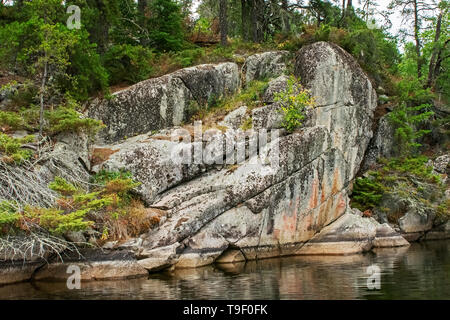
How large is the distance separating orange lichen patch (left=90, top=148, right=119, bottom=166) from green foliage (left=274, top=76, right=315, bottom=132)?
7457 mm

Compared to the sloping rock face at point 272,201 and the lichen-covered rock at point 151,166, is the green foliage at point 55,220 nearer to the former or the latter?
the sloping rock face at point 272,201

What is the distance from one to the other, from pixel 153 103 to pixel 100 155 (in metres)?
3.77

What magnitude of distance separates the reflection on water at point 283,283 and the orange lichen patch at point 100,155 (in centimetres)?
583

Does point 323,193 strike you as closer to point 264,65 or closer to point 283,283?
point 283,283

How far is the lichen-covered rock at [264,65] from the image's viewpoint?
896 inches

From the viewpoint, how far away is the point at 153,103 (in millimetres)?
19953

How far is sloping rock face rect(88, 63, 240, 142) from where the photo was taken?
19578 millimetres

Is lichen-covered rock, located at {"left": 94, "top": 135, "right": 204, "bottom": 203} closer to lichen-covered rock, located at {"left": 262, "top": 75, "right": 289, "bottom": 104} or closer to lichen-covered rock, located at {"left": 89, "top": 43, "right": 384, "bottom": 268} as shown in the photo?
lichen-covered rock, located at {"left": 89, "top": 43, "right": 384, "bottom": 268}

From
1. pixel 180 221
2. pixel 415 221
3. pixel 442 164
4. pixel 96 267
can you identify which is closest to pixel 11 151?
pixel 96 267

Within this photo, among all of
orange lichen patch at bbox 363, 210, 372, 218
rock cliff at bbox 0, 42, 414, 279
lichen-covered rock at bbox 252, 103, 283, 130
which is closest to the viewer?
rock cliff at bbox 0, 42, 414, 279

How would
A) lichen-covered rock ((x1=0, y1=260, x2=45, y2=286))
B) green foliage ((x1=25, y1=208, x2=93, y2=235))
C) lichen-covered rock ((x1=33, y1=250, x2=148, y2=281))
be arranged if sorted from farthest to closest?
lichen-covered rock ((x1=33, y1=250, x2=148, y2=281)) → lichen-covered rock ((x1=0, y1=260, x2=45, y2=286)) → green foliage ((x1=25, y1=208, x2=93, y2=235))

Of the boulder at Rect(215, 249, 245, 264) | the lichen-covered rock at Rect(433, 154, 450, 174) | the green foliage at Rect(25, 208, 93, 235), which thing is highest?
the lichen-covered rock at Rect(433, 154, 450, 174)

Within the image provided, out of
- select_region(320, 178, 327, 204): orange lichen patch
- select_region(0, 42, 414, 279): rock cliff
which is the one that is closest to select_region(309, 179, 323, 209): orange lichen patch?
select_region(0, 42, 414, 279): rock cliff

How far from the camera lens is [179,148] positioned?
58.5ft
